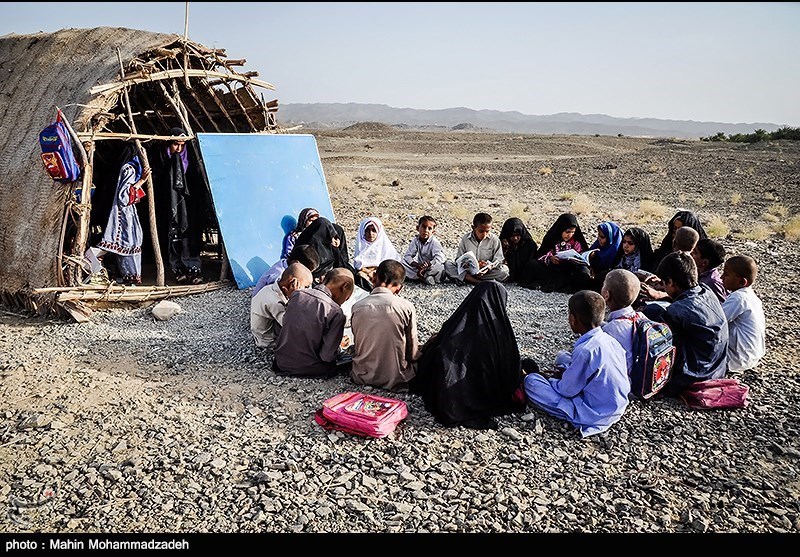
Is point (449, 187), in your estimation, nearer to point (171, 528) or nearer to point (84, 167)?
point (84, 167)

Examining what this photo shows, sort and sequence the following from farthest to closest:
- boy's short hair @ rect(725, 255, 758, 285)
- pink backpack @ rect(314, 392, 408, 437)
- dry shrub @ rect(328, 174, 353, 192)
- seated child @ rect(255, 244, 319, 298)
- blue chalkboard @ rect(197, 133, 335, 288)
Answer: dry shrub @ rect(328, 174, 353, 192) → blue chalkboard @ rect(197, 133, 335, 288) → seated child @ rect(255, 244, 319, 298) → boy's short hair @ rect(725, 255, 758, 285) → pink backpack @ rect(314, 392, 408, 437)

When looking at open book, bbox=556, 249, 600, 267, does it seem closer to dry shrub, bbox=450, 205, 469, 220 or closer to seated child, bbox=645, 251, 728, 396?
seated child, bbox=645, 251, 728, 396

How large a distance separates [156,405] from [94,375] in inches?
34.9

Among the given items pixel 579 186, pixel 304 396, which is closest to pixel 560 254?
pixel 304 396

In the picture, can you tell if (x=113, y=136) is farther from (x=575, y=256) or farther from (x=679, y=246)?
(x=679, y=246)

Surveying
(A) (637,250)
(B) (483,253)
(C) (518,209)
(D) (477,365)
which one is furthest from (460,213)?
(D) (477,365)

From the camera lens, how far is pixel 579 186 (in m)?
20.8

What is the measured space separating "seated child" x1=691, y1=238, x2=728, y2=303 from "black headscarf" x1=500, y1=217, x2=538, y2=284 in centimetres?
249

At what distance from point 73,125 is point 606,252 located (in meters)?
6.62

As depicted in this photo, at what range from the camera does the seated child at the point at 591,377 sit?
159 inches

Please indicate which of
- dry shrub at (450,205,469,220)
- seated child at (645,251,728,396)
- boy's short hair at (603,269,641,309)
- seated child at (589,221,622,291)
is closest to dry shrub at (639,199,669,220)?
dry shrub at (450,205,469,220)

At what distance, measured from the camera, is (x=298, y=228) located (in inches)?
297

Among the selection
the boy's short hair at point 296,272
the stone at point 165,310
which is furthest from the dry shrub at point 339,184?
the boy's short hair at point 296,272

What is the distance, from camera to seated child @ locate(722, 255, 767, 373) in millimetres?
5020
